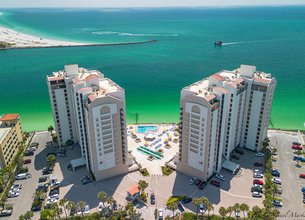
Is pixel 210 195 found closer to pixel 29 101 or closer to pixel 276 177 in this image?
pixel 276 177

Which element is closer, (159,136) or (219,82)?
(219,82)

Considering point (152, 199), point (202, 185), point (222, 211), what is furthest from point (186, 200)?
point (222, 211)

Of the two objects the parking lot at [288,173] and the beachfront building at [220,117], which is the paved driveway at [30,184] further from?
the parking lot at [288,173]

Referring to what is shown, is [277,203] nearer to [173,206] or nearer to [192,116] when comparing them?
[173,206]

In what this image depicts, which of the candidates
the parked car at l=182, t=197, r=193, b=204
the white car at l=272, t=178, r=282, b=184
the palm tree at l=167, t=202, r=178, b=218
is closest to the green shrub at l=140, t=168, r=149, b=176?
the parked car at l=182, t=197, r=193, b=204

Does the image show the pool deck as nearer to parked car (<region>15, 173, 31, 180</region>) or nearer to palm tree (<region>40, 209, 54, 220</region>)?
palm tree (<region>40, 209, 54, 220</region>)

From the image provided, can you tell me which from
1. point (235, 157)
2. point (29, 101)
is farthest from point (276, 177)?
point (29, 101)
